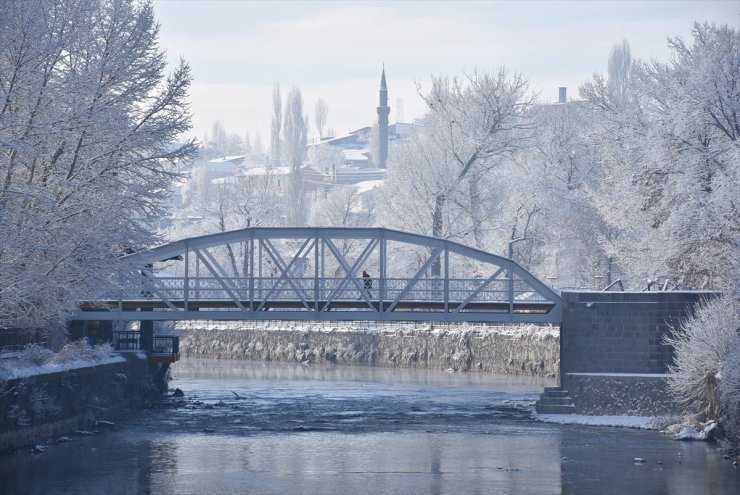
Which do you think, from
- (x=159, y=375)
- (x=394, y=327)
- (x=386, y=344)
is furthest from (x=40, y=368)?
(x=394, y=327)

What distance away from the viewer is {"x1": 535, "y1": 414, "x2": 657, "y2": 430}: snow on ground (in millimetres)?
34844

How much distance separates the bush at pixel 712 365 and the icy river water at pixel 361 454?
4.59 ft

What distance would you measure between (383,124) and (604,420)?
14774cm

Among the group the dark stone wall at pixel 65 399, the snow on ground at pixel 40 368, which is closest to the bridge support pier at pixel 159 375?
the dark stone wall at pixel 65 399

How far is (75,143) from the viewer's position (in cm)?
3534

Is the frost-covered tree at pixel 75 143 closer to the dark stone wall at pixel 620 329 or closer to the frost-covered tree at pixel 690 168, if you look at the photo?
the dark stone wall at pixel 620 329

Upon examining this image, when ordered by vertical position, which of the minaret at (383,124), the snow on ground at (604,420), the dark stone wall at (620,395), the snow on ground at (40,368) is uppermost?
the minaret at (383,124)

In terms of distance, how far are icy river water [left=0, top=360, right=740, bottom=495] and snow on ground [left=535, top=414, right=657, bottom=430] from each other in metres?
0.51

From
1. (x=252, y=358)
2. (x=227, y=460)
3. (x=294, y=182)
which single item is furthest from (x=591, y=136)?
(x=294, y=182)

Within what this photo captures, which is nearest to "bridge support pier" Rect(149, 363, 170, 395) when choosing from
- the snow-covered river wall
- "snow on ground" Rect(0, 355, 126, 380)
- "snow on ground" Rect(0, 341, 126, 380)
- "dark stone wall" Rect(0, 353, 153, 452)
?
"dark stone wall" Rect(0, 353, 153, 452)

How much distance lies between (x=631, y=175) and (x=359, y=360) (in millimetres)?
22252

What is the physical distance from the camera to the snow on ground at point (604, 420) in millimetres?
Answer: 34844

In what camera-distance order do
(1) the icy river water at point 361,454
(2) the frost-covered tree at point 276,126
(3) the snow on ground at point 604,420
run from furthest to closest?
(2) the frost-covered tree at point 276,126 → (3) the snow on ground at point 604,420 → (1) the icy river water at point 361,454

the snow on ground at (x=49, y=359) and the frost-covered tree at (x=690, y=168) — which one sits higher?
the frost-covered tree at (x=690, y=168)
